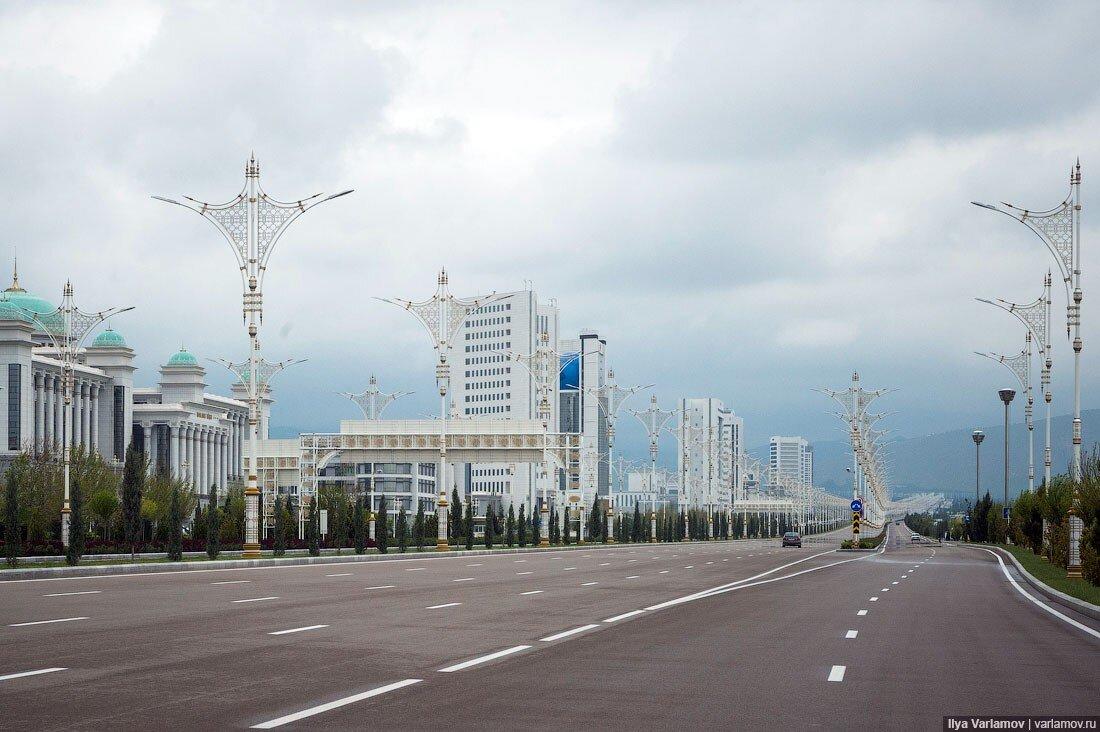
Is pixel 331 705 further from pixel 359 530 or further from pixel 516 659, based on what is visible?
pixel 359 530

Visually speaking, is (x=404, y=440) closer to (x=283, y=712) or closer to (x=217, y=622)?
(x=217, y=622)

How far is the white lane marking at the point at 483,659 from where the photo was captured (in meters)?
13.7

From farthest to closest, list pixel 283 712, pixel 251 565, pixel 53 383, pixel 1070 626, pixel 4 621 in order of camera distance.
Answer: pixel 53 383 → pixel 251 565 → pixel 1070 626 → pixel 4 621 → pixel 283 712

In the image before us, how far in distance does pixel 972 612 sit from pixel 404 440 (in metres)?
65.3

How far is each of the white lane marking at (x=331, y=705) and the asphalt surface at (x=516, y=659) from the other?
5 centimetres

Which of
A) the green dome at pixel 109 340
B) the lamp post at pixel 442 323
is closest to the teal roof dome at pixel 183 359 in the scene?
the green dome at pixel 109 340

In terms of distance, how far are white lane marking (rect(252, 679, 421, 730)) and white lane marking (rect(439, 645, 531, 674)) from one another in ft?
3.18

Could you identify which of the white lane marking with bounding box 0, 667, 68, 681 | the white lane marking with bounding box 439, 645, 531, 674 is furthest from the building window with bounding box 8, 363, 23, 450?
the white lane marking with bounding box 0, 667, 68, 681

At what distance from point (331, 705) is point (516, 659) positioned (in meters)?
4.19

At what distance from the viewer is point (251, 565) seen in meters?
42.7

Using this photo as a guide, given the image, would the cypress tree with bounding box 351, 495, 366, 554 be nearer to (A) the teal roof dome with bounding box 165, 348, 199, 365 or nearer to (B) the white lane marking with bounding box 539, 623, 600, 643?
(B) the white lane marking with bounding box 539, 623, 600, 643

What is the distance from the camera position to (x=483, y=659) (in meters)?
14.7

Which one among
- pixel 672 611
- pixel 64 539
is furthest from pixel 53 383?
pixel 672 611

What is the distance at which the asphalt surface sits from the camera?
35.4 feet
